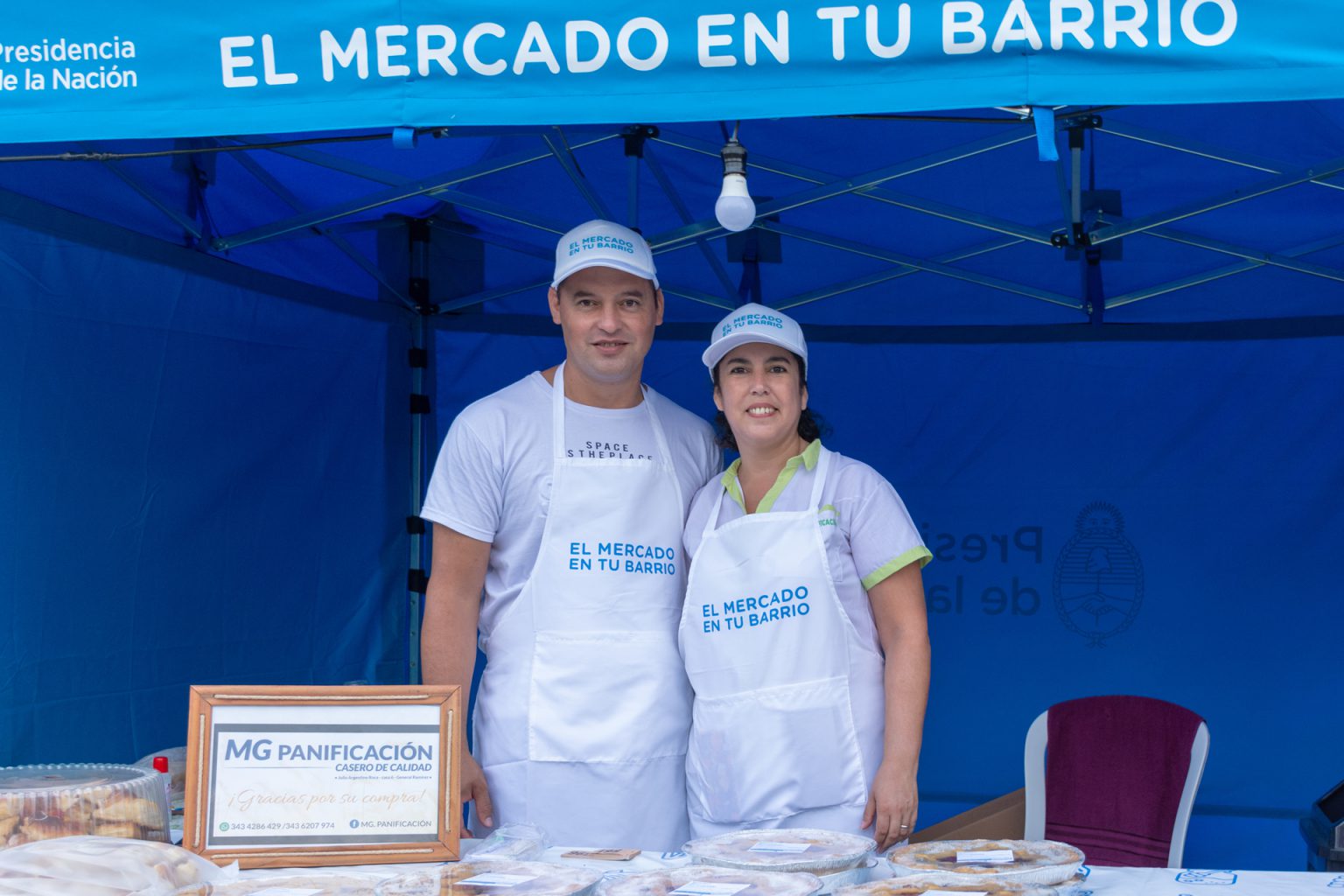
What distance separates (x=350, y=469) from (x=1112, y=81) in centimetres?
293

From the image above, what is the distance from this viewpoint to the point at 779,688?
203 cm

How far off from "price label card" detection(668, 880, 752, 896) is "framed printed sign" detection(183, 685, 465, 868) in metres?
0.36

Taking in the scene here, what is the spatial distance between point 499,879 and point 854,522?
951 millimetres

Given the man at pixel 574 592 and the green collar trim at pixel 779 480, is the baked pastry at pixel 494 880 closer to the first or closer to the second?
the man at pixel 574 592

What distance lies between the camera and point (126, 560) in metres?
3.08

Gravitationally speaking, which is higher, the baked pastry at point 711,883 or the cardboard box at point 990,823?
the baked pastry at point 711,883

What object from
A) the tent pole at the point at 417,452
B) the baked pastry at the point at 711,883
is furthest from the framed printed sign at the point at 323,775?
the tent pole at the point at 417,452

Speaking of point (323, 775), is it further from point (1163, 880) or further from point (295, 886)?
point (1163, 880)

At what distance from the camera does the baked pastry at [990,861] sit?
4.44 feet

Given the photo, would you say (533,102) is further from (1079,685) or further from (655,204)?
(1079,685)

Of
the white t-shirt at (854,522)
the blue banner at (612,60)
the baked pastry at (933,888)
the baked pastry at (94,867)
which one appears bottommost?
the baked pastry at (933,888)

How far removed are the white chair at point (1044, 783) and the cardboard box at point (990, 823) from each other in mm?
96

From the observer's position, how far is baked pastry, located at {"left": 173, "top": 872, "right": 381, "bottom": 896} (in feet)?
4.28

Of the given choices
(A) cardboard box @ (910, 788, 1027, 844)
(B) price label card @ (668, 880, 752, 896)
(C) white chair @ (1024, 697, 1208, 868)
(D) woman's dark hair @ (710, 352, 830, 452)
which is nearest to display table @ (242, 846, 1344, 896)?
(B) price label card @ (668, 880, 752, 896)
